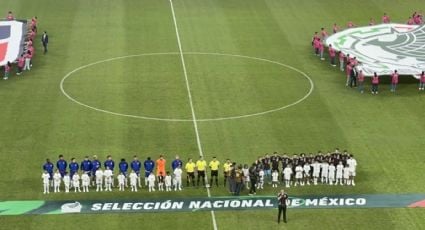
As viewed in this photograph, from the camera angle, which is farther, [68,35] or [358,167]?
[68,35]

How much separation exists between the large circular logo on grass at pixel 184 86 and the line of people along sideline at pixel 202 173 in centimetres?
836

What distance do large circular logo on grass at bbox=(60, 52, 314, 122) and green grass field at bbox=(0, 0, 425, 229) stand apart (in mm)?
112

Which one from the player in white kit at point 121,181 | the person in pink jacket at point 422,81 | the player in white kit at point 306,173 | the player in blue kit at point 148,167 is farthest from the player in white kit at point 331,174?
the person in pink jacket at point 422,81

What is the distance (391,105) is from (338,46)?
357 inches

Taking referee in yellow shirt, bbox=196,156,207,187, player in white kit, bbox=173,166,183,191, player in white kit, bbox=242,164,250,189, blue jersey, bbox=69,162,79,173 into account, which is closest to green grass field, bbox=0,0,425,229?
player in white kit, bbox=173,166,183,191

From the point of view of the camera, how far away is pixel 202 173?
4356 centimetres

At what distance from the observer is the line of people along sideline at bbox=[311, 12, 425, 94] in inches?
2199

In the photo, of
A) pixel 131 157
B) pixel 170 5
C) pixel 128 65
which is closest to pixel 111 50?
pixel 128 65

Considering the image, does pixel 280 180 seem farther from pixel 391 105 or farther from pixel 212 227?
pixel 391 105

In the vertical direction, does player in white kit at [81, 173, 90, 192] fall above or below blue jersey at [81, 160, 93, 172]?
below

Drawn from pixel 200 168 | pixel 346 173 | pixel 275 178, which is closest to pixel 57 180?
pixel 200 168

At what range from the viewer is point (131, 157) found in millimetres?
46375

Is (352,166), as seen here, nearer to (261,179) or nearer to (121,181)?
(261,179)

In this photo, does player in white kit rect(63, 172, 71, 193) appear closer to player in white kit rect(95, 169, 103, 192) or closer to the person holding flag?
the person holding flag
